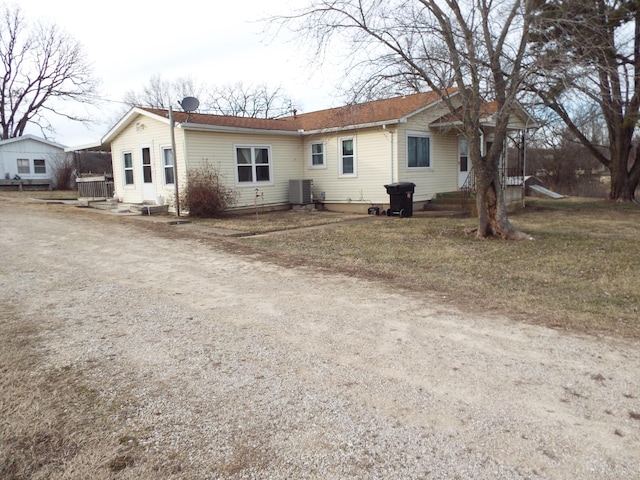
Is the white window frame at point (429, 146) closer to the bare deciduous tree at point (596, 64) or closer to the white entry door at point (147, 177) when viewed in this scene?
the bare deciduous tree at point (596, 64)

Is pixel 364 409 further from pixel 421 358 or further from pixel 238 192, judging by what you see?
pixel 238 192

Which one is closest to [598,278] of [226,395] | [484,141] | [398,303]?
[398,303]

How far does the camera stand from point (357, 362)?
3730 mm

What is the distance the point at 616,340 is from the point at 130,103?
167 feet

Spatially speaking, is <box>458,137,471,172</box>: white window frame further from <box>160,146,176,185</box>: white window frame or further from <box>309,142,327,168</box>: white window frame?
<box>160,146,176,185</box>: white window frame

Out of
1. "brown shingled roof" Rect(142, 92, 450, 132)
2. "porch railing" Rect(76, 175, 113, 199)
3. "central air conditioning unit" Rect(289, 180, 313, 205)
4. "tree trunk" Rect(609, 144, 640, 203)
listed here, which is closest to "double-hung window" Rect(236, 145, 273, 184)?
"brown shingled roof" Rect(142, 92, 450, 132)

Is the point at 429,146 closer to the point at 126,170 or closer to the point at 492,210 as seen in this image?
the point at 492,210

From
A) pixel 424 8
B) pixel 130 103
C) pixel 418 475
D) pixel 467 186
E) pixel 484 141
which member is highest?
pixel 130 103

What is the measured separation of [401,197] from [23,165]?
26464 millimetres

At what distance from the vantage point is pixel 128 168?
1755 centimetres

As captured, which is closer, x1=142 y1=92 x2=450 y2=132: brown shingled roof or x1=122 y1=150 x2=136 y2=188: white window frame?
x1=142 y1=92 x2=450 y2=132: brown shingled roof

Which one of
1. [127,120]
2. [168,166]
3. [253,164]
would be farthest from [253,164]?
[127,120]

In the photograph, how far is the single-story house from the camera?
593 inches

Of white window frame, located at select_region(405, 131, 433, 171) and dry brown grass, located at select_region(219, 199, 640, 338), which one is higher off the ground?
white window frame, located at select_region(405, 131, 433, 171)
